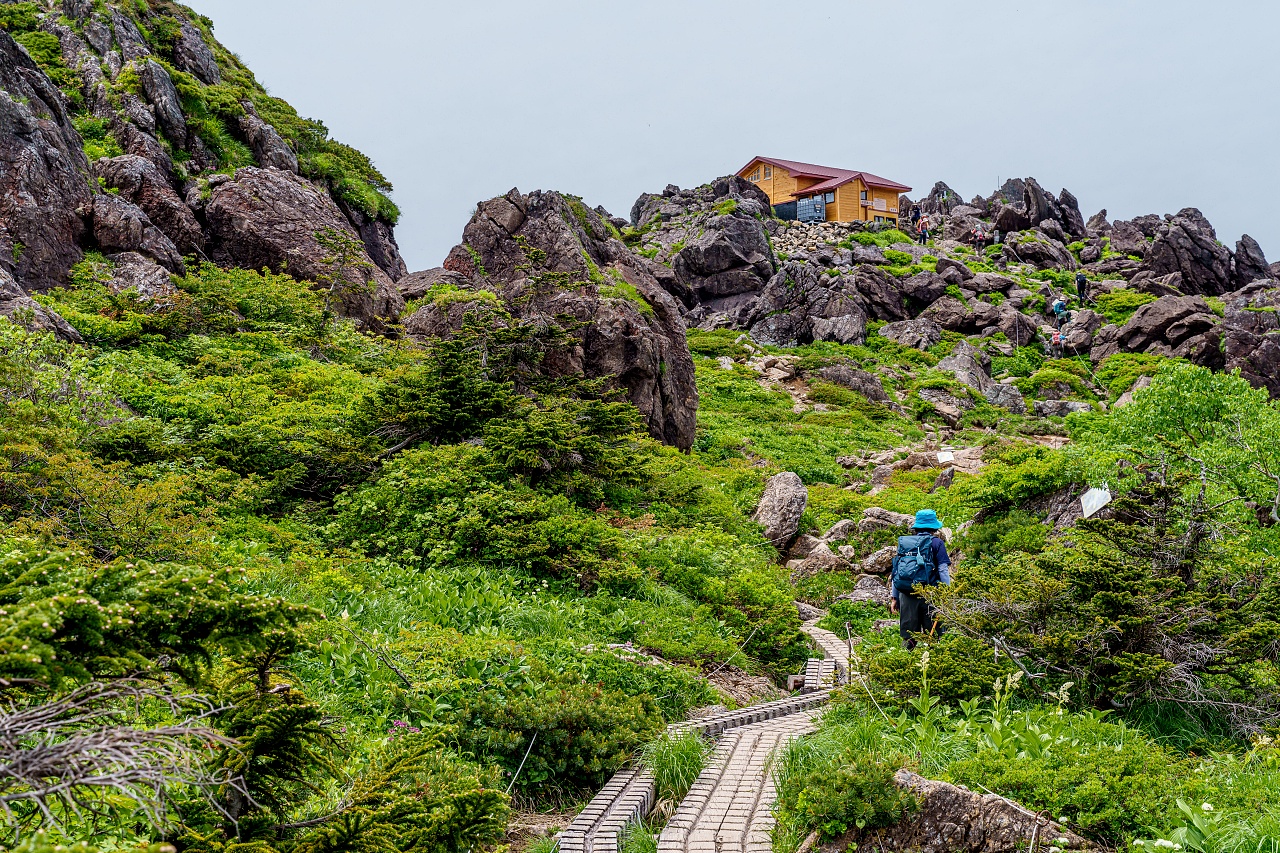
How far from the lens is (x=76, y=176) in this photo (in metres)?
19.0

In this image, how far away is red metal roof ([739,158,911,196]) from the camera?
72.3 m

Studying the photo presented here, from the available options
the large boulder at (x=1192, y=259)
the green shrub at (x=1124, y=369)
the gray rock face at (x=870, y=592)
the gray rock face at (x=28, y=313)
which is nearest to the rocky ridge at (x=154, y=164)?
the gray rock face at (x=28, y=313)

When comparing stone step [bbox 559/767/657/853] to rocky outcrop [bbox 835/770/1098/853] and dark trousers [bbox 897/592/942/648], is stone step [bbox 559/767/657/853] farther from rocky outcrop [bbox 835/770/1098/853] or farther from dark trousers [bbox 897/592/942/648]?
dark trousers [bbox 897/592/942/648]

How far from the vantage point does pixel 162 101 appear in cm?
2330

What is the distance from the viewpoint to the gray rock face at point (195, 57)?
87.1ft

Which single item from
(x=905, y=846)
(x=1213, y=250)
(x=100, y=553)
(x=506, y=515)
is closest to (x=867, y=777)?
(x=905, y=846)

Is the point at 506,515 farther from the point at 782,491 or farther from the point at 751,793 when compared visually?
the point at 782,491

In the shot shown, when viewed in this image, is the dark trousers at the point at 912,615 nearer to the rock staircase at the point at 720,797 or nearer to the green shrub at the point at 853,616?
the rock staircase at the point at 720,797

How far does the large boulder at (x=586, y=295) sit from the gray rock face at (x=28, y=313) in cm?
860

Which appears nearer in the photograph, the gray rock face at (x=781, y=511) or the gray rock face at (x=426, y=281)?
the gray rock face at (x=781, y=511)

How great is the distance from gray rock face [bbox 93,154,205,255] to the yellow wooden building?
57426 mm

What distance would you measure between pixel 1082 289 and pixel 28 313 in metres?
57.3

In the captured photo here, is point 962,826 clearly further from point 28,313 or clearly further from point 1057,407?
point 1057,407

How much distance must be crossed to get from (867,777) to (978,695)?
2.43 m
